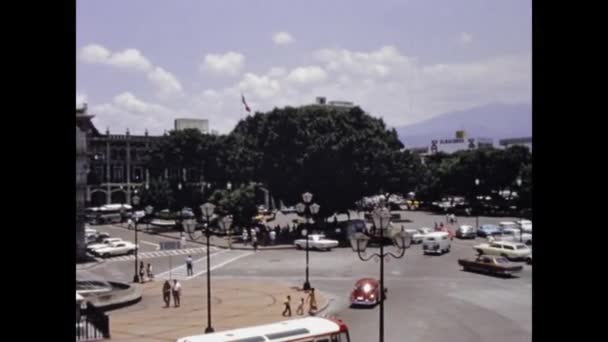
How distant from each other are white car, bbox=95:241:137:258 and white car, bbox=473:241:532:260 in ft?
83.3

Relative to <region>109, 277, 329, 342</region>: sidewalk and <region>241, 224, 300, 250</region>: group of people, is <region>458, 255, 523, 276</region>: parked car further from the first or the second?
<region>241, 224, 300, 250</region>: group of people

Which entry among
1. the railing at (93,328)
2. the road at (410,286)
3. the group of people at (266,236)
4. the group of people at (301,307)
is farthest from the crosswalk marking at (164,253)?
the railing at (93,328)

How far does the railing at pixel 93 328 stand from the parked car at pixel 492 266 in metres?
21.2

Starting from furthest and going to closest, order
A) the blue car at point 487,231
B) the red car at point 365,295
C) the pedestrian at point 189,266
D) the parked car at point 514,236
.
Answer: the blue car at point 487,231, the parked car at point 514,236, the pedestrian at point 189,266, the red car at point 365,295

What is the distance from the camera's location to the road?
24.0 metres

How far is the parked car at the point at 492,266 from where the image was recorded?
34.8m

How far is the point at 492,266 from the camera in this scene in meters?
35.4

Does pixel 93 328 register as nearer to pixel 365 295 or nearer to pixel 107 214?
pixel 365 295

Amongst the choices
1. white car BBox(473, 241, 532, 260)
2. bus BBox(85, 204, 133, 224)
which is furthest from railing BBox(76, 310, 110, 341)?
bus BBox(85, 204, 133, 224)

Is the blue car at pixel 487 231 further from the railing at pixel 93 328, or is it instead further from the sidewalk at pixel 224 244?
Answer: the railing at pixel 93 328

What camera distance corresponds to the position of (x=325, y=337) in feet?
62.2
